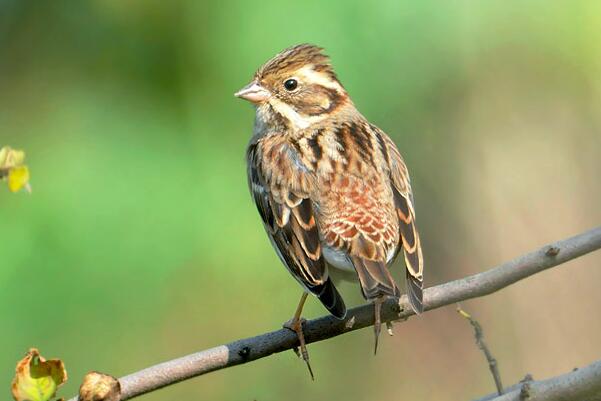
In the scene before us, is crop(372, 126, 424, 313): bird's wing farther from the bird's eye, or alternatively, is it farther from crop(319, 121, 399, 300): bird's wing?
the bird's eye

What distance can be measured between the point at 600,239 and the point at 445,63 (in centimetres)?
449

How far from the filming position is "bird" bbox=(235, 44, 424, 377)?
4.61m

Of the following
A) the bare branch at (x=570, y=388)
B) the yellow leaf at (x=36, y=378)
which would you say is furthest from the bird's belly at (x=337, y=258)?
the yellow leaf at (x=36, y=378)

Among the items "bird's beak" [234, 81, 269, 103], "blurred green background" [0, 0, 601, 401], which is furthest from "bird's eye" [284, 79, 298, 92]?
"blurred green background" [0, 0, 601, 401]

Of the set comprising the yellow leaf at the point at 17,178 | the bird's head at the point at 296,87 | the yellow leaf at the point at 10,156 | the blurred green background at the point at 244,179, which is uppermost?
the yellow leaf at the point at 10,156

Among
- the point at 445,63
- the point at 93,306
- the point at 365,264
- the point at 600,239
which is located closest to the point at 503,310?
the point at 445,63

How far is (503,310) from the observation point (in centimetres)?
764

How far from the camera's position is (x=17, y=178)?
9.18ft

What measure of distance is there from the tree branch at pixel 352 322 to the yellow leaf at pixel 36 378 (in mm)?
453

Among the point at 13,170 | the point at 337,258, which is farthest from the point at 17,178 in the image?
the point at 337,258

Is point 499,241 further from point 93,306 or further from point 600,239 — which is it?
point 600,239

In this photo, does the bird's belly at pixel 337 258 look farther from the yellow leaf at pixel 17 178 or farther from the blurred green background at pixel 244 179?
the blurred green background at pixel 244 179

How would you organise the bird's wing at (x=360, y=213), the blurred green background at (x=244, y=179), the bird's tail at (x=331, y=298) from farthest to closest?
the blurred green background at (x=244, y=179) < the bird's wing at (x=360, y=213) < the bird's tail at (x=331, y=298)

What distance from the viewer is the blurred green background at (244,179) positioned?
22.9 feet
